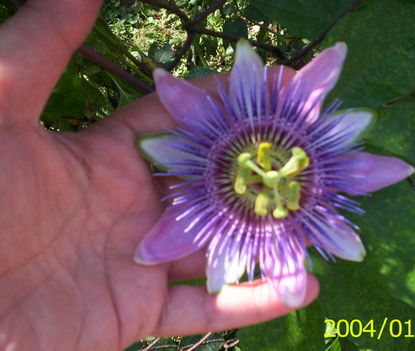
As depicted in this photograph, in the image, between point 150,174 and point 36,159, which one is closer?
point 36,159

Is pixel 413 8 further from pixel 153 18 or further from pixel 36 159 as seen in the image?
pixel 153 18

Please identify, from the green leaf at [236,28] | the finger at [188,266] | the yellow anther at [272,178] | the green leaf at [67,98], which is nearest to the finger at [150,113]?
the green leaf at [67,98]

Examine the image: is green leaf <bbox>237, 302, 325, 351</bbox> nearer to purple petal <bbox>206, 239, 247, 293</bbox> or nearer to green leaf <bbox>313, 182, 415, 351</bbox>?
green leaf <bbox>313, 182, 415, 351</bbox>

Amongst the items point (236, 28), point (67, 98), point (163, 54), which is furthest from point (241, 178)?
point (163, 54)

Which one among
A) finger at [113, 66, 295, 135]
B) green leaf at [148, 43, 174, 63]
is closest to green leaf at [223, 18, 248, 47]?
green leaf at [148, 43, 174, 63]

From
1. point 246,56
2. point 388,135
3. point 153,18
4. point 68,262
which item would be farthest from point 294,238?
point 153,18

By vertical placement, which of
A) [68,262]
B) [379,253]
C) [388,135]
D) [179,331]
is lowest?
[179,331]

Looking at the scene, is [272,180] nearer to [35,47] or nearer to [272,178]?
[272,178]
